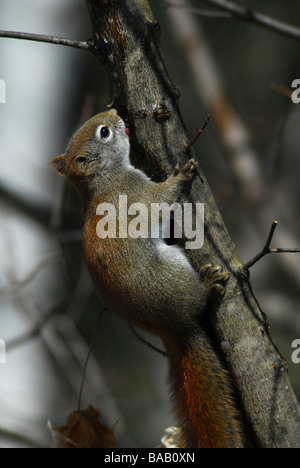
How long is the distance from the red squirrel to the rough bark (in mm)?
79

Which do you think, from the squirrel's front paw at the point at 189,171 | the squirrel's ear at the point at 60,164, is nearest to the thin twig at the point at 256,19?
the squirrel's front paw at the point at 189,171

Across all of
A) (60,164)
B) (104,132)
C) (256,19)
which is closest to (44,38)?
(104,132)

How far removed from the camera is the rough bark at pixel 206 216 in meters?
2.04

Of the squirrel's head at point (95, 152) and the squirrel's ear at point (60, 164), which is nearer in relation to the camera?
the squirrel's head at point (95, 152)

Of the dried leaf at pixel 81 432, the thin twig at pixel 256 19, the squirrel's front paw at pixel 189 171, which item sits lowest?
the dried leaf at pixel 81 432

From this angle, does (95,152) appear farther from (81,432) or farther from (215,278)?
(81,432)

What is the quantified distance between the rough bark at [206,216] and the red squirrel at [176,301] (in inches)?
3.1

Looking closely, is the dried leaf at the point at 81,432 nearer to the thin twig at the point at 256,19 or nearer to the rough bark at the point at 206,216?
the rough bark at the point at 206,216

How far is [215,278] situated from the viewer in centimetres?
209

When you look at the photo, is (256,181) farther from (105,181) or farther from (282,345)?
(105,181)

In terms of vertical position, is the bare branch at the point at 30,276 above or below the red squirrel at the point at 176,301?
above

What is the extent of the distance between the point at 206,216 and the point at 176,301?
1.34 ft

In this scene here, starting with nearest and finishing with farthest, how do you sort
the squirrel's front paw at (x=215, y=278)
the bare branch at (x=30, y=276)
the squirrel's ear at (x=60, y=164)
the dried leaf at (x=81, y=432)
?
the squirrel's front paw at (x=215, y=278) < the dried leaf at (x=81, y=432) < the squirrel's ear at (x=60, y=164) < the bare branch at (x=30, y=276)

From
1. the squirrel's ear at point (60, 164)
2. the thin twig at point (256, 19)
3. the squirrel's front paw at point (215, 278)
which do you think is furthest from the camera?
the squirrel's ear at point (60, 164)
